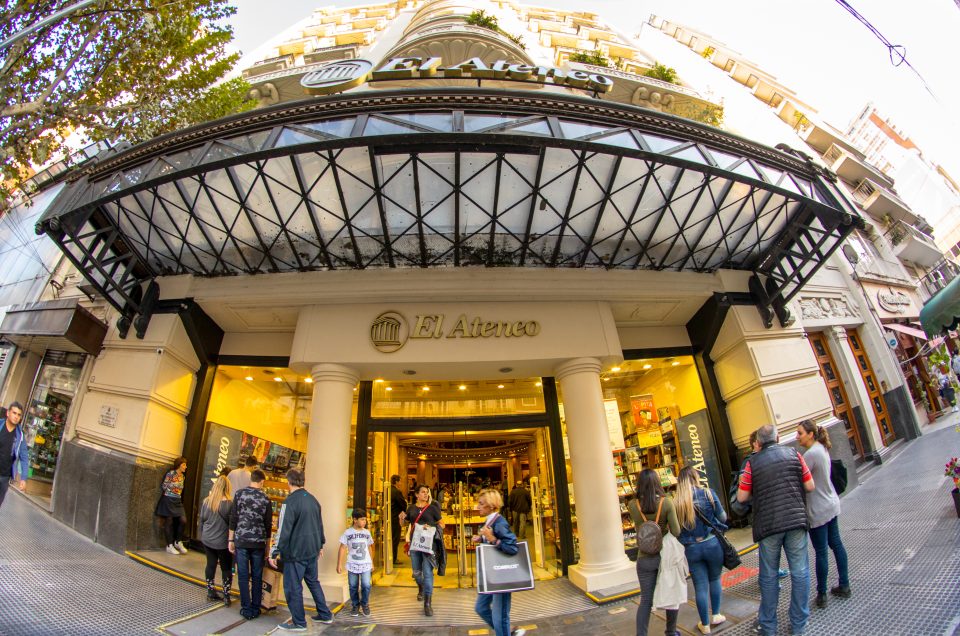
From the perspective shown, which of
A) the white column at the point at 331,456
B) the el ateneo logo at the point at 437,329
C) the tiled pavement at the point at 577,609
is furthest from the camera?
the el ateneo logo at the point at 437,329

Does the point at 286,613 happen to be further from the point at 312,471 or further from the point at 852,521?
the point at 852,521

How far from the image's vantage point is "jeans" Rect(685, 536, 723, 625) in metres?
4.43

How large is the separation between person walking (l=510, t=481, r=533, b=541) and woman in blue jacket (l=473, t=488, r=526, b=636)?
5.48 m

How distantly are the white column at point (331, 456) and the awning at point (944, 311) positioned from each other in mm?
11923

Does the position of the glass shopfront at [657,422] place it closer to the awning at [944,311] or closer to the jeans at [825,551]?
the awning at [944,311]

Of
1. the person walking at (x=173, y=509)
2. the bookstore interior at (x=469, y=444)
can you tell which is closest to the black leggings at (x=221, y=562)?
the bookstore interior at (x=469, y=444)

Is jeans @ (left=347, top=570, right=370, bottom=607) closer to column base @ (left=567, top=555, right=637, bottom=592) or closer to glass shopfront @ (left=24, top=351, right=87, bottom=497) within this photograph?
column base @ (left=567, top=555, right=637, bottom=592)

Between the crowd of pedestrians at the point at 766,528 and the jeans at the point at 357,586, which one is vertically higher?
the crowd of pedestrians at the point at 766,528

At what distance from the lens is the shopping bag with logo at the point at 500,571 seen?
437 cm

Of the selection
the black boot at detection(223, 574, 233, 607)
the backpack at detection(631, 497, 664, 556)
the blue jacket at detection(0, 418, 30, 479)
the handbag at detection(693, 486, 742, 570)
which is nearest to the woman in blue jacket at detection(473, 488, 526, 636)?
the backpack at detection(631, 497, 664, 556)

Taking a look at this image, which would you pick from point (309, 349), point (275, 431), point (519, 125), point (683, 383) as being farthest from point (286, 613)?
point (683, 383)

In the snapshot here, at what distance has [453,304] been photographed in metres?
9.71

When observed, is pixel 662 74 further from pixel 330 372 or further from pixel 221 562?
pixel 221 562

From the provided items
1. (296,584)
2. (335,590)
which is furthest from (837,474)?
(335,590)
